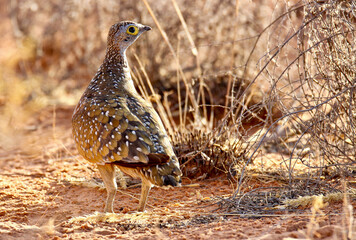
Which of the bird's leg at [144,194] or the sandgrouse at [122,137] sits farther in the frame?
the bird's leg at [144,194]

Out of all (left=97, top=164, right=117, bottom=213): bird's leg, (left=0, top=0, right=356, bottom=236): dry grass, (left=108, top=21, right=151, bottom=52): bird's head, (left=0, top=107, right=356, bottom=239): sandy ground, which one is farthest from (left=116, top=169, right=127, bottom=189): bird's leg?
(left=108, top=21, right=151, bottom=52): bird's head

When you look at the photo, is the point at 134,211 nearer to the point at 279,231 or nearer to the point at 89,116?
the point at 89,116

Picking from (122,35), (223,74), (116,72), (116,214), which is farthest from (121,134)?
(223,74)

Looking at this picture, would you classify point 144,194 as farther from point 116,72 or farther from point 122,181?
point 116,72

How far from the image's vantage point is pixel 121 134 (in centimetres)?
384

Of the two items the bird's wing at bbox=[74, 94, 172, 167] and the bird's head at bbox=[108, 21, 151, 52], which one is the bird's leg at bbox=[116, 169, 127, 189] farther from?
the bird's head at bbox=[108, 21, 151, 52]

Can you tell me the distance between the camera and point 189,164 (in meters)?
5.44

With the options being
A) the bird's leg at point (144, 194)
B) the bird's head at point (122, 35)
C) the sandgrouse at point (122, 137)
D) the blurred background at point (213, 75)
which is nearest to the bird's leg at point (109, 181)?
the sandgrouse at point (122, 137)

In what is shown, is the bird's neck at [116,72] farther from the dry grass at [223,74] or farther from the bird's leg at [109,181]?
the bird's leg at [109,181]

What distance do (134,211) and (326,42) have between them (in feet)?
8.04

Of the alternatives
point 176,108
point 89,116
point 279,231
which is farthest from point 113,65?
point 176,108

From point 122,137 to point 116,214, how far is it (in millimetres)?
705

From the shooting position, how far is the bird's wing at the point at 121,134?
12.3 ft

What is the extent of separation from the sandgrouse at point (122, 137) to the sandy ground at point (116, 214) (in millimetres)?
348
